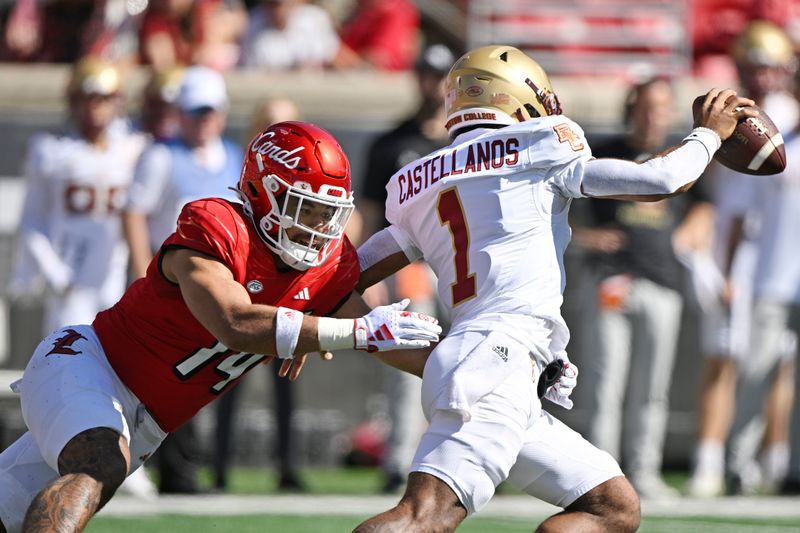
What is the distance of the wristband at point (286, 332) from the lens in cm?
404

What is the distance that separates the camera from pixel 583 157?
4223mm

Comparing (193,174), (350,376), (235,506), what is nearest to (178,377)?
(235,506)

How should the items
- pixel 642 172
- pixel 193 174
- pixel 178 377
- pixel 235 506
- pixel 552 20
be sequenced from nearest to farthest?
pixel 642 172
pixel 178 377
pixel 235 506
pixel 193 174
pixel 552 20

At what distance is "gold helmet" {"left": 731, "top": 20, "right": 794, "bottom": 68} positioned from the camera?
8109 mm

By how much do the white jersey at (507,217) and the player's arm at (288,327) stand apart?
219 millimetres

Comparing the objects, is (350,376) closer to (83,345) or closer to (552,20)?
(552,20)

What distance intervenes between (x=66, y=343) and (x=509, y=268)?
139cm

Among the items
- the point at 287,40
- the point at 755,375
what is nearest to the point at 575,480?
the point at 755,375

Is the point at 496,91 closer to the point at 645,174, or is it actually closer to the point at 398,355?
the point at 645,174

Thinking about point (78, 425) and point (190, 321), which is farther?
point (190, 321)

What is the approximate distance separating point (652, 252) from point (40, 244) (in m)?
3.24

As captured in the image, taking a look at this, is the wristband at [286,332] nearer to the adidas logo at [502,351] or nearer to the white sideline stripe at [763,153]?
the adidas logo at [502,351]

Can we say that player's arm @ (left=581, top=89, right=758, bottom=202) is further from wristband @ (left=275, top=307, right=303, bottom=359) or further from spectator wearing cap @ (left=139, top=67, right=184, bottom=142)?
spectator wearing cap @ (left=139, top=67, right=184, bottom=142)

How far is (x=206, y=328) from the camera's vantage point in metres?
4.16
